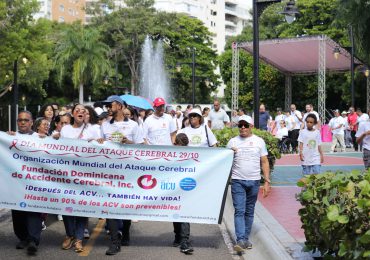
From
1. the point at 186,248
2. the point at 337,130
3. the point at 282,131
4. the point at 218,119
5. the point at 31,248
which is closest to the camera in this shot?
the point at 31,248

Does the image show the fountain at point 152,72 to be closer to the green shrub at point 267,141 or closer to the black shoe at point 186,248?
the green shrub at point 267,141

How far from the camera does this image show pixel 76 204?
26.5 feet

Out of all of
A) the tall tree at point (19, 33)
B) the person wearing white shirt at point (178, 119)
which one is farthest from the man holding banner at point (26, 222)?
the tall tree at point (19, 33)

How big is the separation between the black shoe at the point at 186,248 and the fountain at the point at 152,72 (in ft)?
166

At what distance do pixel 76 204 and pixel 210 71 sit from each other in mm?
61402

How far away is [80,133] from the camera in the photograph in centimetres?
880

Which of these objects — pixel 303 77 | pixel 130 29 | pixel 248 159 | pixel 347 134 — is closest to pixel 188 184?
pixel 248 159

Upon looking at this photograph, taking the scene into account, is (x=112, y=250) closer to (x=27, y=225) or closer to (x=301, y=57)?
(x=27, y=225)

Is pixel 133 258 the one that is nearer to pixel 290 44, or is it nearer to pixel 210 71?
pixel 290 44

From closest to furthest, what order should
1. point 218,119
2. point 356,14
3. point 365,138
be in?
point 365,138
point 356,14
point 218,119

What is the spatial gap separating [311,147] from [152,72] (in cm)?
5328

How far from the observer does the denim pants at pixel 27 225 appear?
7859 mm

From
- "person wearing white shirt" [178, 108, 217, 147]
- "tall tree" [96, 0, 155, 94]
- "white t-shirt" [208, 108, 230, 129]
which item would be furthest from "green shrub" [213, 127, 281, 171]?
"tall tree" [96, 0, 155, 94]

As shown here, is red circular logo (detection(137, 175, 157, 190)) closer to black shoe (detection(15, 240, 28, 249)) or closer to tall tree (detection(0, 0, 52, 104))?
black shoe (detection(15, 240, 28, 249))
